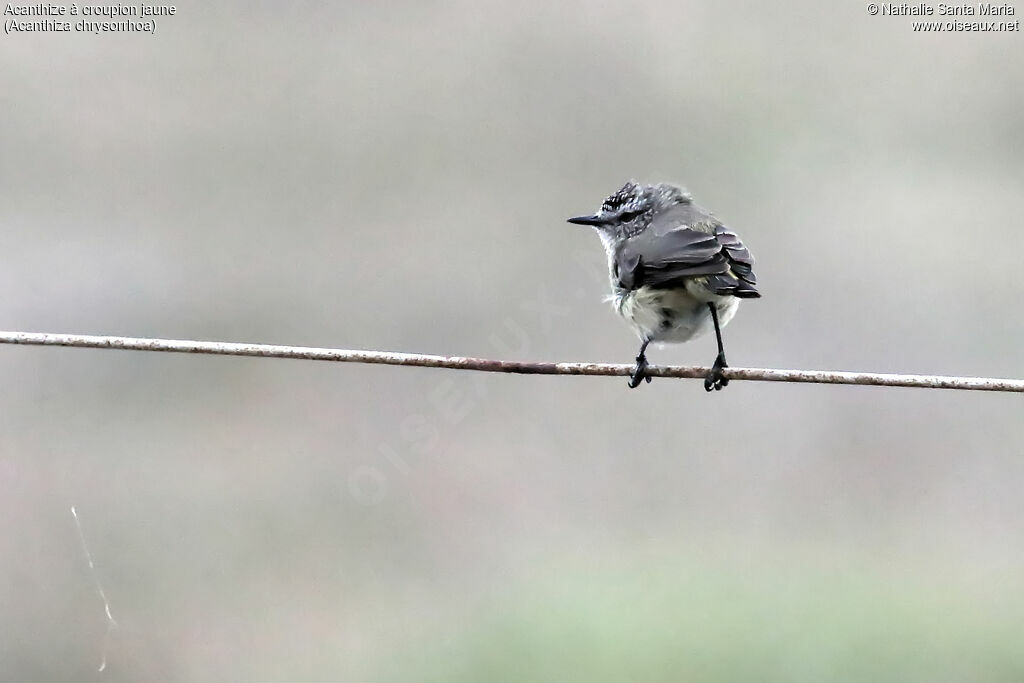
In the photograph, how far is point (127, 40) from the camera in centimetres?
1728

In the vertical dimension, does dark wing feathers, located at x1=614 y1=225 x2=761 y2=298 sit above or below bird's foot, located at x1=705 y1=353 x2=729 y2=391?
above

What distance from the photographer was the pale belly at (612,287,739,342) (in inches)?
243

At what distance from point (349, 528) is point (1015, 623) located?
19.3ft

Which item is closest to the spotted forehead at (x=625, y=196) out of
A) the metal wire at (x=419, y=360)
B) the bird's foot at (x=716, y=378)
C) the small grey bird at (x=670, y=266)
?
the small grey bird at (x=670, y=266)

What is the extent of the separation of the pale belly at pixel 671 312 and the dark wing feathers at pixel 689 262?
0.08 meters

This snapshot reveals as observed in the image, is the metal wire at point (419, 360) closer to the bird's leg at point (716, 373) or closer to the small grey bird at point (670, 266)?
the bird's leg at point (716, 373)

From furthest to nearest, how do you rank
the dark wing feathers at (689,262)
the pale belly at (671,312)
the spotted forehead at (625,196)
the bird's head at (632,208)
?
the spotted forehead at (625,196)
the bird's head at (632,208)
the pale belly at (671,312)
the dark wing feathers at (689,262)

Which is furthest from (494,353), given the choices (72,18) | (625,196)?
(72,18)

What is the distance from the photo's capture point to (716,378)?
5207mm

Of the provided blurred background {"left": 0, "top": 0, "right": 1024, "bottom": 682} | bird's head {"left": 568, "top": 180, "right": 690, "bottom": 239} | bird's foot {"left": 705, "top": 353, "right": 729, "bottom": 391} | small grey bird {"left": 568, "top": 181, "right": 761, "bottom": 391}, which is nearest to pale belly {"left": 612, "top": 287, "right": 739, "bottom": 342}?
small grey bird {"left": 568, "top": 181, "right": 761, "bottom": 391}

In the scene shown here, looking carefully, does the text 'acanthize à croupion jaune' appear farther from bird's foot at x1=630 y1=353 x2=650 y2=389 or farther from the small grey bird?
bird's foot at x1=630 y1=353 x2=650 y2=389

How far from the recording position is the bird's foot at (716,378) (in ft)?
16.2

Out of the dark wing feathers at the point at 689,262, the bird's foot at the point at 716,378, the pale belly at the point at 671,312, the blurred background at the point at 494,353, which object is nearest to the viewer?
the bird's foot at the point at 716,378

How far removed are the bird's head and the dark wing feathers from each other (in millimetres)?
471
